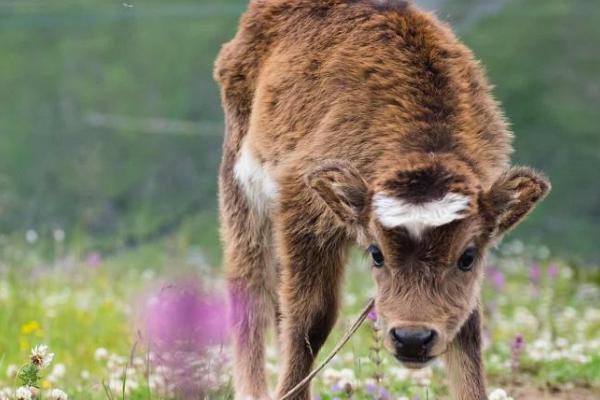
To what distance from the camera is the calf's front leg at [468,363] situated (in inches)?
206

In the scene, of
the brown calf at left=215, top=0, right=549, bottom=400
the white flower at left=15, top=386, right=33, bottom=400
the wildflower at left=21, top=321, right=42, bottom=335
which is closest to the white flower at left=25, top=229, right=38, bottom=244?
the wildflower at left=21, top=321, right=42, bottom=335

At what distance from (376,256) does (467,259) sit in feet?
1.14

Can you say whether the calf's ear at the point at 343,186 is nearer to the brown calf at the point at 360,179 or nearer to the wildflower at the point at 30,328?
the brown calf at the point at 360,179

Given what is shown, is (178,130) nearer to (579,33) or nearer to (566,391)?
(579,33)

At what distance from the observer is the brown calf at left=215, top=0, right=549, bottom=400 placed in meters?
4.53

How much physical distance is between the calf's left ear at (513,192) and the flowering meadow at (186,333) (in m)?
0.68

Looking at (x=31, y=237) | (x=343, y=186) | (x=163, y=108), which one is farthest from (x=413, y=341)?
(x=163, y=108)

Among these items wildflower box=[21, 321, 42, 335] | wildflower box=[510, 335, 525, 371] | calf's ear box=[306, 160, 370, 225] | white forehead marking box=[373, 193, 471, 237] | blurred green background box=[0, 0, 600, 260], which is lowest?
blurred green background box=[0, 0, 600, 260]

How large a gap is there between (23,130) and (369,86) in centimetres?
835

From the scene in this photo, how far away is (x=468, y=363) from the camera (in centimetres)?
525

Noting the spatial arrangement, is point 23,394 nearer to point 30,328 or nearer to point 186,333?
point 186,333

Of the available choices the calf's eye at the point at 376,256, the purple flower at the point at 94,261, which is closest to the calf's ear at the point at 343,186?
the calf's eye at the point at 376,256

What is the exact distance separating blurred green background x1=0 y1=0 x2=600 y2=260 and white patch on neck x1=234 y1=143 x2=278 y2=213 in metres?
5.08

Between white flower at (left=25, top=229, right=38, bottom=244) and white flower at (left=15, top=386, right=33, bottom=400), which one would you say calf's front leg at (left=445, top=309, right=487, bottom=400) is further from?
white flower at (left=25, top=229, right=38, bottom=244)
